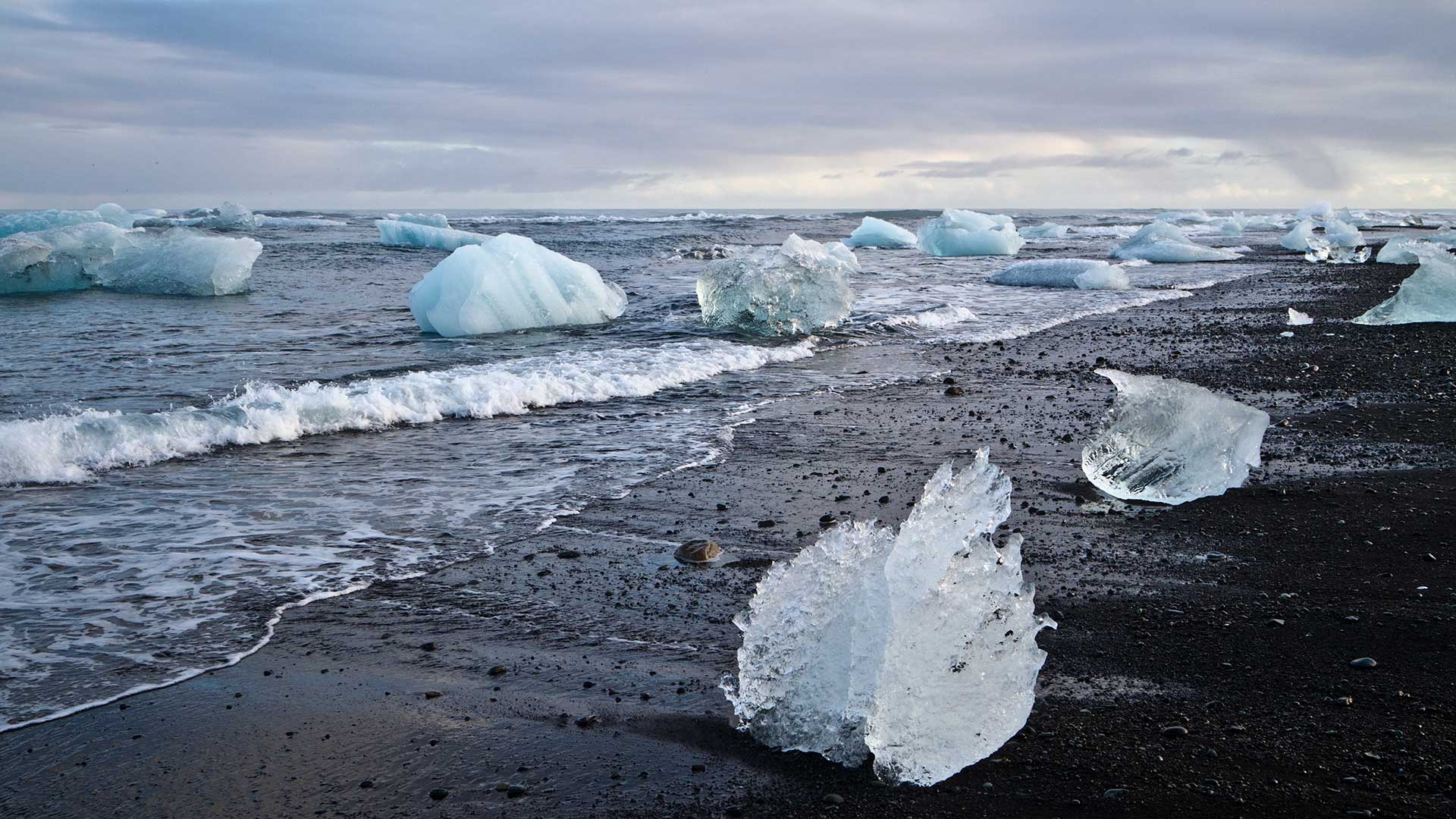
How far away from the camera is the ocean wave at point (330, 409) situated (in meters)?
6.19

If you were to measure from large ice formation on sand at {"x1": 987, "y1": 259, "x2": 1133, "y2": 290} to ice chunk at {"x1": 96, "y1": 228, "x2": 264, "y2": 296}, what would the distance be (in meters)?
14.3

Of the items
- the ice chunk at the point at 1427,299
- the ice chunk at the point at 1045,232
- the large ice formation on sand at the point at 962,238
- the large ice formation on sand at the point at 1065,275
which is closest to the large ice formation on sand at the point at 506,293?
the large ice formation on sand at the point at 1065,275

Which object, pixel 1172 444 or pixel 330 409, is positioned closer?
pixel 1172 444

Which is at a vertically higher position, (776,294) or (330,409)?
(776,294)

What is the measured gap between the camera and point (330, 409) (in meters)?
7.49

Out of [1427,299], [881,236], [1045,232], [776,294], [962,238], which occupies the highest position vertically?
[1045,232]

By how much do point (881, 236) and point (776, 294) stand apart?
2191 centimetres

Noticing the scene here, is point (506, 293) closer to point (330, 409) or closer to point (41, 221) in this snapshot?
point (330, 409)

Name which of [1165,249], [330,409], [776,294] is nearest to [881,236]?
[1165,249]

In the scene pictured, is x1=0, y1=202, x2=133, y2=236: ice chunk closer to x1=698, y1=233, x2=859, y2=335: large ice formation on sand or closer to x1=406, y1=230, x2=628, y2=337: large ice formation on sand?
x1=406, y1=230, x2=628, y2=337: large ice formation on sand

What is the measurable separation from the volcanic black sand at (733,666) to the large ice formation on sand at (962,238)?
78.4ft

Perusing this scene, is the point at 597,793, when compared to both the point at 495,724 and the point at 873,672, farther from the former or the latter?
the point at 873,672

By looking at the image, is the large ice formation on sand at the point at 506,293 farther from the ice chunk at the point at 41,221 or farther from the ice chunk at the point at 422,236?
the ice chunk at the point at 41,221

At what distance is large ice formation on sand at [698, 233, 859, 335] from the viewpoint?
42.8 feet
